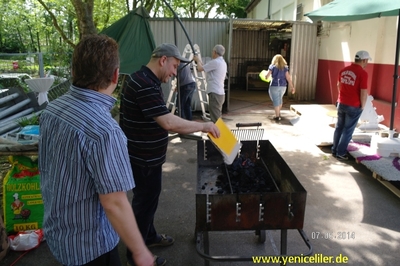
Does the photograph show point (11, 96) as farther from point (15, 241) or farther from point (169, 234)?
point (169, 234)

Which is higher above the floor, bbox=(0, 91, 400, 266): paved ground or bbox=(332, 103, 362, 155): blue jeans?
bbox=(332, 103, 362, 155): blue jeans

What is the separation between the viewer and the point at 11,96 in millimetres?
6441

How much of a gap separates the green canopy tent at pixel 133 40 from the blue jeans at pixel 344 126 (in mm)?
4093

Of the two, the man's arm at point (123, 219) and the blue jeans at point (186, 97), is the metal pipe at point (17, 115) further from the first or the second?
the man's arm at point (123, 219)

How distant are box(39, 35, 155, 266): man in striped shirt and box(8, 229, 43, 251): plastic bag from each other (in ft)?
6.35

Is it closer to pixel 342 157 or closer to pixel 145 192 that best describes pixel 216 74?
pixel 342 157

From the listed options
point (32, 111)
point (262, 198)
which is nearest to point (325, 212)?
point (262, 198)

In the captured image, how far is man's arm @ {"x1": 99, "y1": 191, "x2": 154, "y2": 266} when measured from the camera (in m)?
1.41

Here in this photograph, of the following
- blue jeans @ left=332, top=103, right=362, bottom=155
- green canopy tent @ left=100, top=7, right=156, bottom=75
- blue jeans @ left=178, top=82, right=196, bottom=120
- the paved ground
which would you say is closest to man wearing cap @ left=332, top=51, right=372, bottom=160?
blue jeans @ left=332, top=103, right=362, bottom=155

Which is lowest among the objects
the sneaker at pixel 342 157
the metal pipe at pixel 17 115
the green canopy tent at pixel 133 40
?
the sneaker at pixel 342 157

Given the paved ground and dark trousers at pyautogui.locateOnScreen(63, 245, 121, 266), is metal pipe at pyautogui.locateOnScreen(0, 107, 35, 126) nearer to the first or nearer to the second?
the paved ground

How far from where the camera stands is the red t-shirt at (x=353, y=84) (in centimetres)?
526
